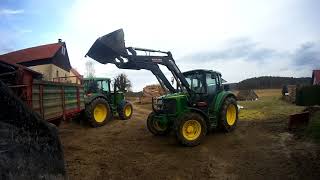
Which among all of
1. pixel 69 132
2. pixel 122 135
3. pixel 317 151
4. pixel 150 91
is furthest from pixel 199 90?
pixel 150 91

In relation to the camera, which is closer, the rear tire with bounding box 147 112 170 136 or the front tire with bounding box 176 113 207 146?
the front tire with bounding box 176 113 207 146

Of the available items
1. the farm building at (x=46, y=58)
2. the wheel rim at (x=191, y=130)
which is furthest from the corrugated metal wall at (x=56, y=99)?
the farm building at (x=46, y=58)

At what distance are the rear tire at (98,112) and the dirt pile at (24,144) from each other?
433 inches

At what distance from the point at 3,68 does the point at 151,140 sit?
5.08 metres

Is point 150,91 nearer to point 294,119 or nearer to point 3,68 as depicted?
point 294,119

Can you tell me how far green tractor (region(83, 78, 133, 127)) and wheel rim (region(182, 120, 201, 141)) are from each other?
18.1 feet

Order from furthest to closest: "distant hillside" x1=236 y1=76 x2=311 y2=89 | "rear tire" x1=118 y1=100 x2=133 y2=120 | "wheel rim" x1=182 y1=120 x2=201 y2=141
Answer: "distant hillside" x1=236 y1=76 x2=311 y2=89
"rear tire" x1=118 y1=100 x2=133 y2=120
"wheel rim" x1=182 y1=120 x2=201 y2=141

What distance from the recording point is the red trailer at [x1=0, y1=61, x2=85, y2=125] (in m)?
7.82

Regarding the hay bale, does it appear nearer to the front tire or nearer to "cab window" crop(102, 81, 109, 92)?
"cab window" crop(102, 81, 109, 92)

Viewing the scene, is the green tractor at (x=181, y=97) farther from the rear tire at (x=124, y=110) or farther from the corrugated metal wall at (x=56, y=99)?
the rear tire at (x=124, y=110)

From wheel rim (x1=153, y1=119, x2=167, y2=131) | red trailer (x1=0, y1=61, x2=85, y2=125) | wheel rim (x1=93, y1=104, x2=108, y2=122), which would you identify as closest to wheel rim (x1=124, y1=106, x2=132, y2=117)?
wheel rim (x1=93, y1=104, x2=108, y2=122)

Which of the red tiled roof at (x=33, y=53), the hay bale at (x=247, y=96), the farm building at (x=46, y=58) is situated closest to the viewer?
the hay bale at (x=247, y=96)

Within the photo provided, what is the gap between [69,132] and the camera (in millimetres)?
12898

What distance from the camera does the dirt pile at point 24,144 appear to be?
259 centimetres
